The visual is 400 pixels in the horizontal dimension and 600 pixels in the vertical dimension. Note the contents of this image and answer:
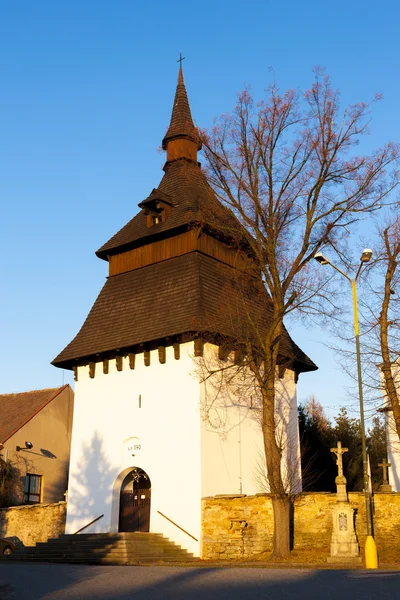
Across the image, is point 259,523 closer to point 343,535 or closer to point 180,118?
point 343,535

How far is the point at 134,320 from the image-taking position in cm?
2611

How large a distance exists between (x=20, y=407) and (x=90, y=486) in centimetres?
1130

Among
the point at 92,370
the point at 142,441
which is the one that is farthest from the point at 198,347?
the point at 92,370

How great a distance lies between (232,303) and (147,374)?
398cm

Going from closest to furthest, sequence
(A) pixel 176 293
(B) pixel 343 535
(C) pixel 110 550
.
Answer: (B) pixel 343 535 → (C) pixel 110 550 → (A) pixel 176 293

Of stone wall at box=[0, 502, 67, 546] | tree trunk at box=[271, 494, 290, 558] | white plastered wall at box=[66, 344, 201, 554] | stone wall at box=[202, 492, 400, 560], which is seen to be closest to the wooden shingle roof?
white plastered wall at box=[66, 344, 201, 554]

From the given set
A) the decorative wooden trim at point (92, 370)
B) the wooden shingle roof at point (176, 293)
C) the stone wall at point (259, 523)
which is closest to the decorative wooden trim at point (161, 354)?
the wooden shingle roof at point (176, 293)

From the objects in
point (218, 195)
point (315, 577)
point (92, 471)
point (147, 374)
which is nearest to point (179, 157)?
point (218, 195)

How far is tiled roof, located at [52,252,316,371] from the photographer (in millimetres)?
24141

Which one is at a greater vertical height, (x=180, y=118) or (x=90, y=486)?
(x=180, y=118)

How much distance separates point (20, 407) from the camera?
35625 millimetres

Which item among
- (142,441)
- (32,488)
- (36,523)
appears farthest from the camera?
(32,488)

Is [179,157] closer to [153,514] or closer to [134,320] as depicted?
[134,320]

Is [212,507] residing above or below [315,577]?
above
